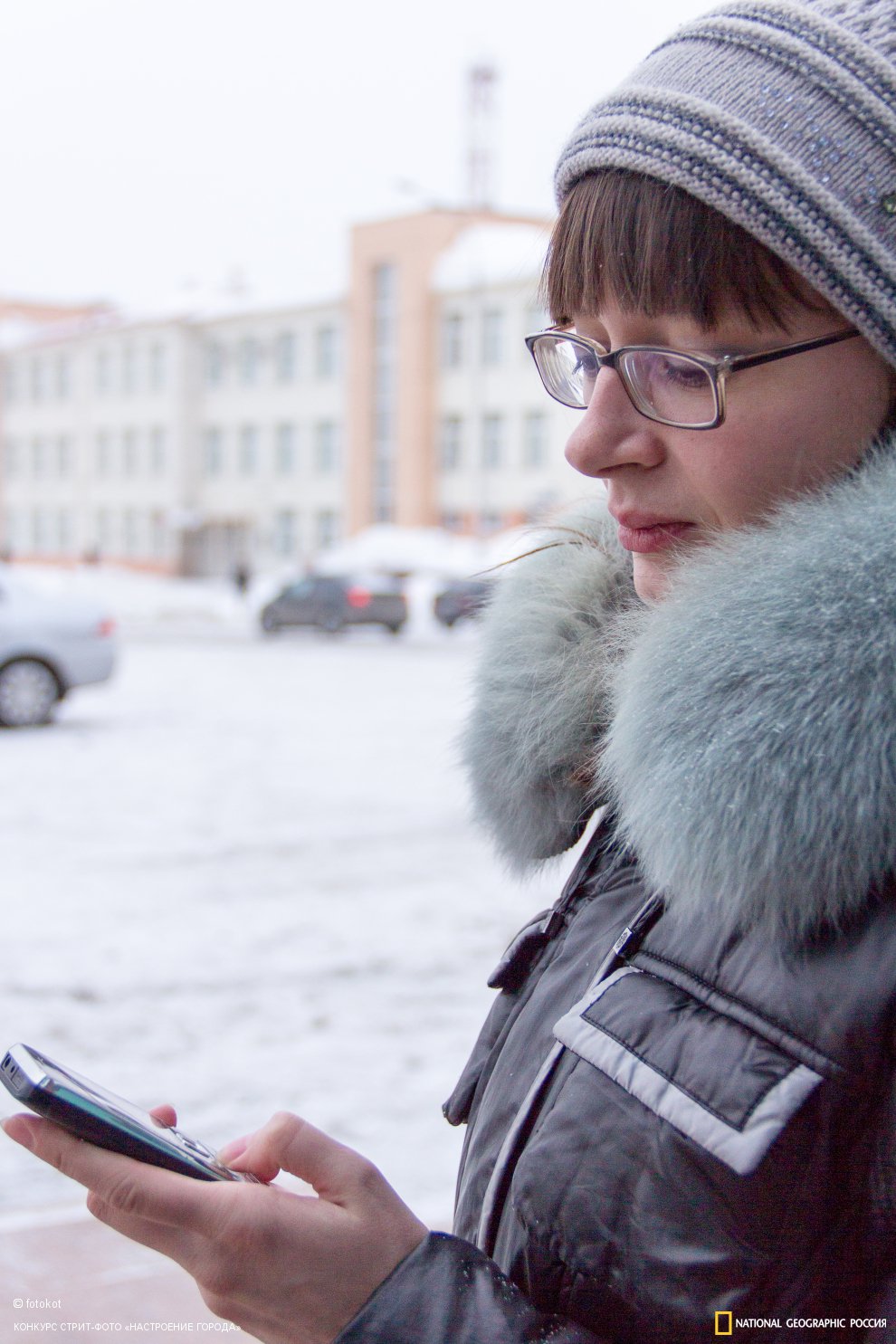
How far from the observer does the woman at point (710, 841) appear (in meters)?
0.91

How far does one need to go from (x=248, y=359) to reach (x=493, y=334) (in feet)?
40.5

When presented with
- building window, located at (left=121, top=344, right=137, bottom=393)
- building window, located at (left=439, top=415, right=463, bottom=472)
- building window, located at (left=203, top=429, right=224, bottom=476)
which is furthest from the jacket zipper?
building window, located at (left=121, top=344, right=137, bottom=393)

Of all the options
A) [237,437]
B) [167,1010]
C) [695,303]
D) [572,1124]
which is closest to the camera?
[572,1124]

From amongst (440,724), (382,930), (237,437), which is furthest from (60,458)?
(382,930)

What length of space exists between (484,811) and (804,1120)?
26.1 inches

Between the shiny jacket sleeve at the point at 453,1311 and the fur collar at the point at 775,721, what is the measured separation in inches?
12.3

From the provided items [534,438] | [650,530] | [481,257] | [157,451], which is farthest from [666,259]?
[157,451]

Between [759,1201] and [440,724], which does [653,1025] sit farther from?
[440,724]

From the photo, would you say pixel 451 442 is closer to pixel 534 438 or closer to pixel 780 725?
pixel 534 438

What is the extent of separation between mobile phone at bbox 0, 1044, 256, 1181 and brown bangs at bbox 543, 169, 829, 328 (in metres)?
0.78

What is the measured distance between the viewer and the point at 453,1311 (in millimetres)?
987

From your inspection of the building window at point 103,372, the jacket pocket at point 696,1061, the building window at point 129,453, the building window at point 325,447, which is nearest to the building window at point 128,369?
the building window at point 103,372

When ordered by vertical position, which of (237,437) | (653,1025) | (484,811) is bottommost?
(653,1025)

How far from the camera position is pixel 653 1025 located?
0.99 metres
